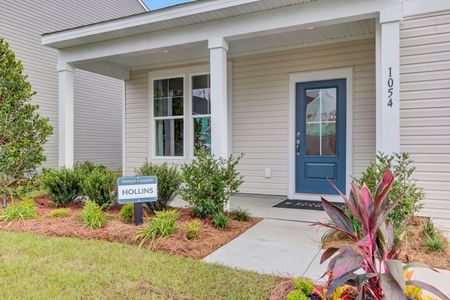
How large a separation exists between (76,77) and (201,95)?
5.15m

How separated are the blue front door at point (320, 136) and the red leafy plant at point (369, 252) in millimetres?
3673

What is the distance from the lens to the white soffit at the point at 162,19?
430 cm

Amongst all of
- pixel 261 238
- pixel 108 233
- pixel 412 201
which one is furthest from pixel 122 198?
pixel 412 201

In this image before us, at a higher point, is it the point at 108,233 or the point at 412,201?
the point at 412,201

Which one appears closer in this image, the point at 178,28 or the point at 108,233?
the point at 108,233

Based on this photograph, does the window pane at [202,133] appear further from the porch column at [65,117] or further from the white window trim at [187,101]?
the porch column at [65,117]

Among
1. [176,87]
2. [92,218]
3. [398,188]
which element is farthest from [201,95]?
[398,188]

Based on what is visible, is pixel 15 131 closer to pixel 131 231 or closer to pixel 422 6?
pixel 131 231

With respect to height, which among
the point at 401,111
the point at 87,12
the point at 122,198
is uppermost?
the point at 87,12

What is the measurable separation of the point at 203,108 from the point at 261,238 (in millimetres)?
3836

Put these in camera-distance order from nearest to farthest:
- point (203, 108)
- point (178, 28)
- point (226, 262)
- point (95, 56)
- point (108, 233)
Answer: point (226, 262), point (108, 233), point (178, 28), point (95, 56), point (203, 108)

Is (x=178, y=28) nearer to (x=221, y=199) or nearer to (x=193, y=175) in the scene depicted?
(x=193, y=175)

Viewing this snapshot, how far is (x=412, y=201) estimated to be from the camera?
3.38 metres

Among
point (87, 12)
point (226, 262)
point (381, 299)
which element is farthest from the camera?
point (87, 12)
